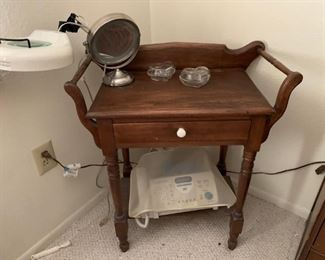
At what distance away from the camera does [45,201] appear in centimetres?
97

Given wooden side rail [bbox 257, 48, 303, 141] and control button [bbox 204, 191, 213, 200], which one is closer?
wooden side rail [bbox 257, 48, 303, 141]

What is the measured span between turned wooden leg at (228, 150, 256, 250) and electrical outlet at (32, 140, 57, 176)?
627 millimetres

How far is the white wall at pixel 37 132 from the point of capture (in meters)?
0.77

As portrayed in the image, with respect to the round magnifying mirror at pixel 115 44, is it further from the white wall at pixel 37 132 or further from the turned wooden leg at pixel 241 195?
the turned wooden leg at pixel 241 195

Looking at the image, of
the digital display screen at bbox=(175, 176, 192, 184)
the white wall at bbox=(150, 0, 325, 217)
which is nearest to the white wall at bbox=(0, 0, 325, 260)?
Answer: the white wall at bbox=(150, 0, 325, 217)

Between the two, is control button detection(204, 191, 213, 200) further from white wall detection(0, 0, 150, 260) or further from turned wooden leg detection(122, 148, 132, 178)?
white wall detection(0, 0, 150, 260)

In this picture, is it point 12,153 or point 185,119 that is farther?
point 12,153

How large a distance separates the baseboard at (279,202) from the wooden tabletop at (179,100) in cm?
55

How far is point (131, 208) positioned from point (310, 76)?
0.74 metres

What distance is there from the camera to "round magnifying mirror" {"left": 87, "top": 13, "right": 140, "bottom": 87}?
2.40 ft

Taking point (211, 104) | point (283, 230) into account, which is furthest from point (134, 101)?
point (283, 230)

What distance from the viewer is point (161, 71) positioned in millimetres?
886

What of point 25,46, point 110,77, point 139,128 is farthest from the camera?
point 110,77

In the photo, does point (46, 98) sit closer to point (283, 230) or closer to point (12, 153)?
point (12, 153)
